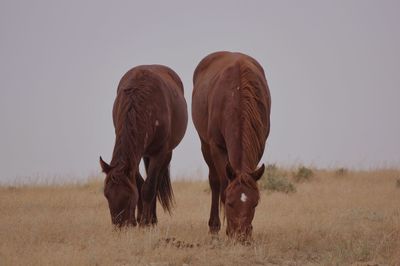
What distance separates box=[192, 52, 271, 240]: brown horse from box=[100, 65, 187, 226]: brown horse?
0.66 m

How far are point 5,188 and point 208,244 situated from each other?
844 cm

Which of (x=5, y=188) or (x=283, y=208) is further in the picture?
(x=5, y=188)

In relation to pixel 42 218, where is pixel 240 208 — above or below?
above

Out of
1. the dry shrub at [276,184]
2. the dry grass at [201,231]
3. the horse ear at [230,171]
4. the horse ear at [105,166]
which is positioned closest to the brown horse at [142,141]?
the horse ear at [105,166]

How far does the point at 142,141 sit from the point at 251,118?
163 centimetres

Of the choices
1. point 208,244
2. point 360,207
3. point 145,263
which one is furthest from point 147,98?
point 360,207

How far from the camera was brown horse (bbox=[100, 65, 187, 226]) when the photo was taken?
24.7ft

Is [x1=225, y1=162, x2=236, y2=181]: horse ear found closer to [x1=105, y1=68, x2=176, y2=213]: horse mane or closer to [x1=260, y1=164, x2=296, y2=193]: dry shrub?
[x1=105, y1=68, x2=176, y2=213]: horse mane

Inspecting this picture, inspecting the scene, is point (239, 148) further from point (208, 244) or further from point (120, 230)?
point (120, 230)

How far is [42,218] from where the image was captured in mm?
9648

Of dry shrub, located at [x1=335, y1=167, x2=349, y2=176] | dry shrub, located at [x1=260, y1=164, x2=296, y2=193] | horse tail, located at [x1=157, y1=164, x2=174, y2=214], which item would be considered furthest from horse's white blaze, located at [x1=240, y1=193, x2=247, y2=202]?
dry shrub, located at [x1=335, y1=167, x2=349, y2=176]

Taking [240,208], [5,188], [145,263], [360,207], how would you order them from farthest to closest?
[5,188] → [360,207] → [240,208] → [145,263]

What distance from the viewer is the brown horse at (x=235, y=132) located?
6.81 metres

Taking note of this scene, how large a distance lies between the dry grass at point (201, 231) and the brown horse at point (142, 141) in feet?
1.42
